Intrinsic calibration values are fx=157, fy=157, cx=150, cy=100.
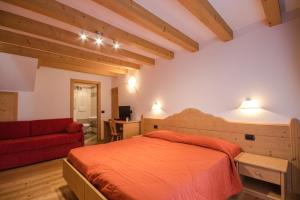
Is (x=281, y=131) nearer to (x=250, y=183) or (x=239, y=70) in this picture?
(x=250, y=183)

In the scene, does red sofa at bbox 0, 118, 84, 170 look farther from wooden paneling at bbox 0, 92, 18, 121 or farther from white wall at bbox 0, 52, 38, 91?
white wall at bbox 0, 52, 38, 91

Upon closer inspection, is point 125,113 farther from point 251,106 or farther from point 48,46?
point 251,106

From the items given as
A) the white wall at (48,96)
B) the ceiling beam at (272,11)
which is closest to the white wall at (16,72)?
the white wall at (48,96)

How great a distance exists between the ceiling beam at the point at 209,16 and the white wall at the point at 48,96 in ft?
13.7

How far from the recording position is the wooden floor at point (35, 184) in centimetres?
215

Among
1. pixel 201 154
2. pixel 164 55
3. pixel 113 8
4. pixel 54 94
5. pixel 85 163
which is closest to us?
pixel 113 8

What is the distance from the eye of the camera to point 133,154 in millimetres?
2115

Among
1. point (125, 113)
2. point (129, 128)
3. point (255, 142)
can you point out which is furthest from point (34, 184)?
point (255, 142)

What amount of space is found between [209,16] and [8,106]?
4799 mm

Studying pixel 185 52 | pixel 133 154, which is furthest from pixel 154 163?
pixel 185 52

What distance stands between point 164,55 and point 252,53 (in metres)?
1.58

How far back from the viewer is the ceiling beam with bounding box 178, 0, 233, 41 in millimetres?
1704

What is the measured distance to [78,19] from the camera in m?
1.98

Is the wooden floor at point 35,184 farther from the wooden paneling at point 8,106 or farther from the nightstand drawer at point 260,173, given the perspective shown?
the wooden paneling at point 8,106
